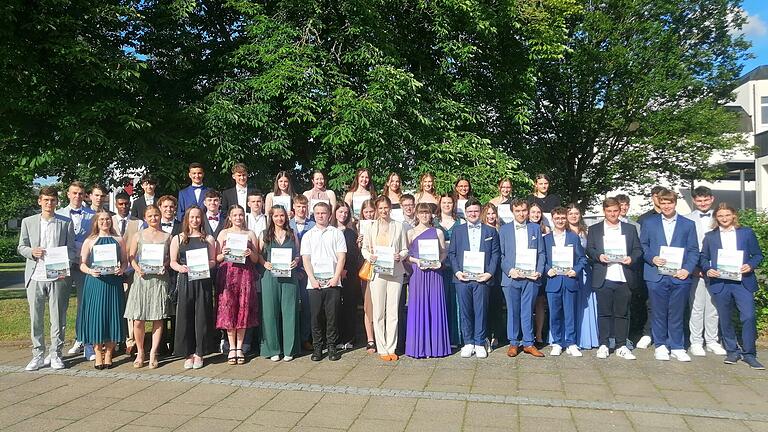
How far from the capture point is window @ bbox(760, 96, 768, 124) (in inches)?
1558

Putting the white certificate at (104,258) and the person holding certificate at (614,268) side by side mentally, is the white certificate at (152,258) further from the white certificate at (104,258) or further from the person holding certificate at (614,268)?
the person holding certificate at (614,268)

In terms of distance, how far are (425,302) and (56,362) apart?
428 cm

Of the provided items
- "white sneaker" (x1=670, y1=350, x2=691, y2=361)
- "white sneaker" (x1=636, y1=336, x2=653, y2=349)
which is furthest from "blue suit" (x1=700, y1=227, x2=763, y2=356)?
"white sneaker" (x1=636, y1=336, x2=653, y2=349)

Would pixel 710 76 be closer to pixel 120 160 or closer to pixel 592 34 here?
pixel 592 34

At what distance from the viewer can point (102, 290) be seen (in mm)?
6391

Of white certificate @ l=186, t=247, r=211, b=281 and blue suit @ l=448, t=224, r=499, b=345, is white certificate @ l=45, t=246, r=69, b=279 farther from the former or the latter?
blue suit @ l=448, t=224, r=499, b=345

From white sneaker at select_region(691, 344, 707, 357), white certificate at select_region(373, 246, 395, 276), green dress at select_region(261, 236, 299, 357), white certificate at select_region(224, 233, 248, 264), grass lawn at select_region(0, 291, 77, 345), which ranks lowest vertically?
white sneaker at select_region(691, 344, 707, 357)

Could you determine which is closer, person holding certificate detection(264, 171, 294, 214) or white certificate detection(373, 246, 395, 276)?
white certificate detection(373, 246, 395, 276)

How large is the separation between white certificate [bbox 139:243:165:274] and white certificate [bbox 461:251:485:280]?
3512mm

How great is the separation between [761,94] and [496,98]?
3513cm

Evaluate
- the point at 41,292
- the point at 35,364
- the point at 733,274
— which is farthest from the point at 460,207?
the point at 35,364

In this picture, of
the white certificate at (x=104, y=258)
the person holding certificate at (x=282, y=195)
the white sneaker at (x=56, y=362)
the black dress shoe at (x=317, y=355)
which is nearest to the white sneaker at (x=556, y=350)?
the black dress shoe at (x=317, y=355)

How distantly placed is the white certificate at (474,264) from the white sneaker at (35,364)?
500 cm

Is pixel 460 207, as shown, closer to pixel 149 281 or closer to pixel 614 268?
A: pixel 614 268
